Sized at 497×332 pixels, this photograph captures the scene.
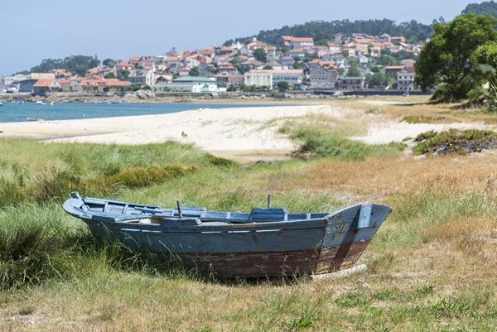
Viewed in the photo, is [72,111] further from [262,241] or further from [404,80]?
[404,80]

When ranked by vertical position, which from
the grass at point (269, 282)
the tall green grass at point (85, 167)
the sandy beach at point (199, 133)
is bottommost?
the sandy beach at point (199, 133)

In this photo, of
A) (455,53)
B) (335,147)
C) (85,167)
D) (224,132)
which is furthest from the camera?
(455,53)

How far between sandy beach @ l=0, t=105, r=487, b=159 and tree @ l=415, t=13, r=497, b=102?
12.3m

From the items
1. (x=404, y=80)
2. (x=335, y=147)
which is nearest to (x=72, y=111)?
(x=335, y=147)

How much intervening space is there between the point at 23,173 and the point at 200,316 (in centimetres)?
1284

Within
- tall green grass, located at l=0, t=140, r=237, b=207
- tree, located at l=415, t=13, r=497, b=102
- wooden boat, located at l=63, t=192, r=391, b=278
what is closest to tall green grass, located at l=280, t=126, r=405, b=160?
tall green grass, located at l=0, t=140, r=237, b=207

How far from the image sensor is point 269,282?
9.72 metres

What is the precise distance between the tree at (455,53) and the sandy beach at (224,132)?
12280mm

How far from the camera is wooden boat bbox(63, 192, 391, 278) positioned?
946 centimetres

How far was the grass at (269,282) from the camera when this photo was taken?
751 cm

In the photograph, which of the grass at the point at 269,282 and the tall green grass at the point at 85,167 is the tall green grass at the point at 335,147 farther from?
the grass at the point at 269,282

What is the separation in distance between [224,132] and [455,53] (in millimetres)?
28475

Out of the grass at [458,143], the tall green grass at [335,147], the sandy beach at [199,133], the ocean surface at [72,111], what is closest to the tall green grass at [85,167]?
the tall green grass at [335,147]

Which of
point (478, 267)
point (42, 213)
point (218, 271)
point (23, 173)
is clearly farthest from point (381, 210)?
point (23, 173)
